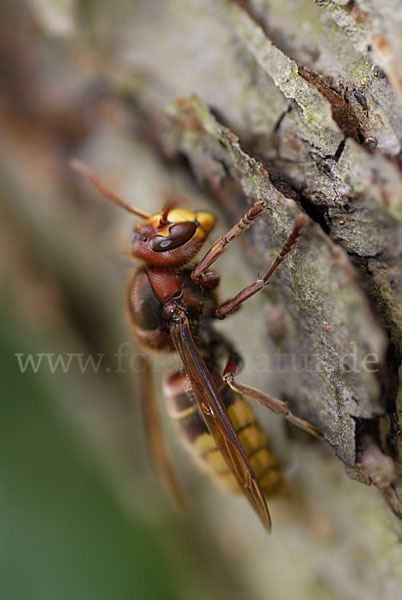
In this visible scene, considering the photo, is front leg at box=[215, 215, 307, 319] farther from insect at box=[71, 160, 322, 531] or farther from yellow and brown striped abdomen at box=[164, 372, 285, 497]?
yellow and brown striped abdomen at box=[164, 372, 285, 497]

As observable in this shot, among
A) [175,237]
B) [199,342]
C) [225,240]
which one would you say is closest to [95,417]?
[199,342]

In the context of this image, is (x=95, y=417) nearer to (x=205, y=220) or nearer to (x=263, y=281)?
(x=205, y=220)

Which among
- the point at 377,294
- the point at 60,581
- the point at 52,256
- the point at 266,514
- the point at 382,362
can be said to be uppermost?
the point at 377,294

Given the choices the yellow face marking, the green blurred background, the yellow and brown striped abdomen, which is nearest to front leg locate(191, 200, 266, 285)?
the yellow face marking

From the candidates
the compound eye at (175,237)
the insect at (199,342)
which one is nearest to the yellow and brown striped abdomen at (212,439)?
the insect at (199,342)

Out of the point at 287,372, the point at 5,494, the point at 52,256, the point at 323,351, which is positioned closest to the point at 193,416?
the point at 287,372

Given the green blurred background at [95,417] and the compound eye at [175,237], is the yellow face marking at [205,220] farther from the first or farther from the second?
the green blurred background at [95,417]

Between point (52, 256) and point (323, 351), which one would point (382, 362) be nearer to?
point (323, 351)
